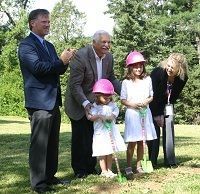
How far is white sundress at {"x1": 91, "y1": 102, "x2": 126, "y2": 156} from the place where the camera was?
23.4 feet

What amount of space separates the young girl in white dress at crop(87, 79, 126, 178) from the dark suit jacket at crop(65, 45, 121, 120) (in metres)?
0.25

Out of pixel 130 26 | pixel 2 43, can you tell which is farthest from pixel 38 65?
pixel 2 43

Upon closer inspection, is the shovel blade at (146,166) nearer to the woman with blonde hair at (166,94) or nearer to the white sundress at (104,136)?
the white sundress at (104,136)

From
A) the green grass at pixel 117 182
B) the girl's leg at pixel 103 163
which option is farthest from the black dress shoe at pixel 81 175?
the girl's leg at pixel 103 163

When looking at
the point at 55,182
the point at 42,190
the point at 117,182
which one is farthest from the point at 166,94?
the point at 42,190

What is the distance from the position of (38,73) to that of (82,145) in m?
1.77

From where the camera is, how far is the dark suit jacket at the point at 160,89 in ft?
26.6

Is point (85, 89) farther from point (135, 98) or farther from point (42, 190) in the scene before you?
point (42, 190)

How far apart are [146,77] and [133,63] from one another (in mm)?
362

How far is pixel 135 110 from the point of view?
24.7ft

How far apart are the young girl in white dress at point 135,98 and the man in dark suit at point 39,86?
1.33m

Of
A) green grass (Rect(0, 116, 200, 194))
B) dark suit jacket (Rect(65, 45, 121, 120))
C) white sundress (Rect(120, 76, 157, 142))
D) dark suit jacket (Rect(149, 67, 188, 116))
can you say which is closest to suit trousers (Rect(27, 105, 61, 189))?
green grass (Rect(0, 116, 200, 194))

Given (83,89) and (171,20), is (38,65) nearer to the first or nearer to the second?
(83,89)

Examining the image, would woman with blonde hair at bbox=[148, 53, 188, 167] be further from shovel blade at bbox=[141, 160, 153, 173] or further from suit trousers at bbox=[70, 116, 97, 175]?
suit trousers at bbox=[70, 116, 97, 175]
